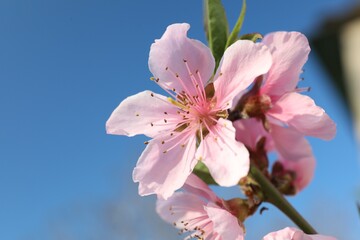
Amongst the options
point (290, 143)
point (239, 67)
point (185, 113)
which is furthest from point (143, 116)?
point (290, 143)

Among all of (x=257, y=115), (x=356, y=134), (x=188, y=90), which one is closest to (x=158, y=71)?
(x=188, y=90)

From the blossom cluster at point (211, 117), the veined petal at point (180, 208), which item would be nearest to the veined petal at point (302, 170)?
the blossom cluster at point (211, 117)

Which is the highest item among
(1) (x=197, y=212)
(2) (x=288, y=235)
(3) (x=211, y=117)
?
(3) (x=211, y=117)

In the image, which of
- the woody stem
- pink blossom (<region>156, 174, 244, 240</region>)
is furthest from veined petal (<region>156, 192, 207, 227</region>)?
the woody stem

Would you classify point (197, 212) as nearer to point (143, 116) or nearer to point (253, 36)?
point (143, 116)

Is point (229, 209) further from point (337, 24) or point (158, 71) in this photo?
point (337, 24)

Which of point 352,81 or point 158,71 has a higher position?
point 352,81

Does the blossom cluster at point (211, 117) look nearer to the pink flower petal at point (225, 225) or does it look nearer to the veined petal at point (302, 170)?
the pink flower petal at point (225, 225)

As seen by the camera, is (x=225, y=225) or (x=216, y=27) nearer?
(x=225, y=225)
